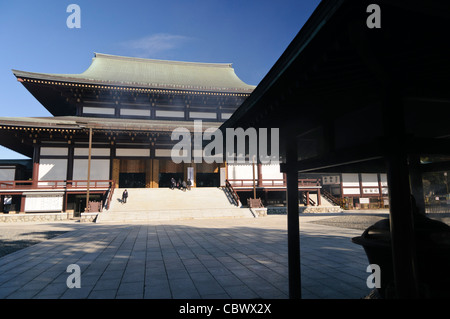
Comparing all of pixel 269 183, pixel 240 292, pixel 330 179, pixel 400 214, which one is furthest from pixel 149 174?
pixel 400 214

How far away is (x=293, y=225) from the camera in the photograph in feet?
10.1

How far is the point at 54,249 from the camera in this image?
6465mm

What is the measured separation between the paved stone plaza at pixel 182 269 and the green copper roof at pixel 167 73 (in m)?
15.1

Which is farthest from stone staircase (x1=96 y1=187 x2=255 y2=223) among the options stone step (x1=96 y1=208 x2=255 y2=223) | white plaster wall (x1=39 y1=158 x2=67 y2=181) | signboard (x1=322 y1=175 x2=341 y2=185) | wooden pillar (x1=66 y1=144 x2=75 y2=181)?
signboard (x1=322 y1=175 x2=341 y2=185)

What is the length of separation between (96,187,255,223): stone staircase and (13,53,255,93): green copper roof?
8.06m

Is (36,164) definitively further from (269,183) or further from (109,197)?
(269,183)

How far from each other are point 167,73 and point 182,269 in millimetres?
22692

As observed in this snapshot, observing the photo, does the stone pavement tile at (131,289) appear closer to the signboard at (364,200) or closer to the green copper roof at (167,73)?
the green copper roof at (167,73)

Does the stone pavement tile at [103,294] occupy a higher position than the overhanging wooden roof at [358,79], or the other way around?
the overhanging wooden roof at [358,79]

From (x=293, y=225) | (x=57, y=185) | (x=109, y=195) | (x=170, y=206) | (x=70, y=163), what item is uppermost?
(x=70, y=163)

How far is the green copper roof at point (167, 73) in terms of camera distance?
21.0m

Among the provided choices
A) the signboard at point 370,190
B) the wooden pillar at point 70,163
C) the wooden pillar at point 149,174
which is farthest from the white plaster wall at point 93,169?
the signboard at point 370,190
